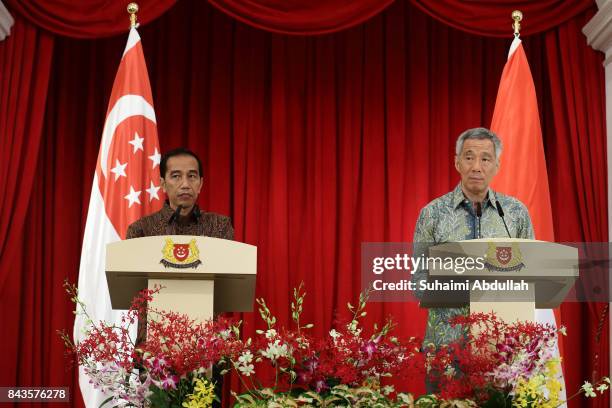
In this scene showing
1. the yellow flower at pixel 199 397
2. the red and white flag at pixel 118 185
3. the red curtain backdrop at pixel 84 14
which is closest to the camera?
the yellow flower at pixel 199 397

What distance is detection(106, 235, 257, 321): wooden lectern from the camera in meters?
2.58

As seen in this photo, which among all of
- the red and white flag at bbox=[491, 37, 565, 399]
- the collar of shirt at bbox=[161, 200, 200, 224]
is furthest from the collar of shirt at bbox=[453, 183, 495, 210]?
the red and white flag at bbox=[491, 37, 565, 399]

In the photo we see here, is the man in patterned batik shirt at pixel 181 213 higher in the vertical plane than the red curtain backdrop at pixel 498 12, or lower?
lower

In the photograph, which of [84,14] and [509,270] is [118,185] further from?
[509,270]

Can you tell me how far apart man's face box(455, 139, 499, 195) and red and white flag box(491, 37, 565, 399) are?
148cm

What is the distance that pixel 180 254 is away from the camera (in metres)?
2.57

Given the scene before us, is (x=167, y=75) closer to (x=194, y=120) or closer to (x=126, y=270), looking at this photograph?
(x=194, y=120)

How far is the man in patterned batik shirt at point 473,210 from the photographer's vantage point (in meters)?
3.17

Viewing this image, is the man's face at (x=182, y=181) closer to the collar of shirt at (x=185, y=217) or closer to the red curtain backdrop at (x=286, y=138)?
the collar of shirt at (x=185, y=217)

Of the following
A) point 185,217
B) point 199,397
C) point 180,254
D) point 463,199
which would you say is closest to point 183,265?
point 180,254

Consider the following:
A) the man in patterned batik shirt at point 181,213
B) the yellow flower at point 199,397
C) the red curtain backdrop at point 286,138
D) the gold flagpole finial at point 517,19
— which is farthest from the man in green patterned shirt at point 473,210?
the red curtain backdrop at point 286,138

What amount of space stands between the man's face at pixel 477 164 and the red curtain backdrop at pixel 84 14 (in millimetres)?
2178

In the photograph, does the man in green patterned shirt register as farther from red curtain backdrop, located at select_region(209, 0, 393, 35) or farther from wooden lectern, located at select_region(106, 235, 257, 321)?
red curtain backdrop, located at select_region(209, 0, 393, 35)

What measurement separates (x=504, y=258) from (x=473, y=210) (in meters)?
0.71
